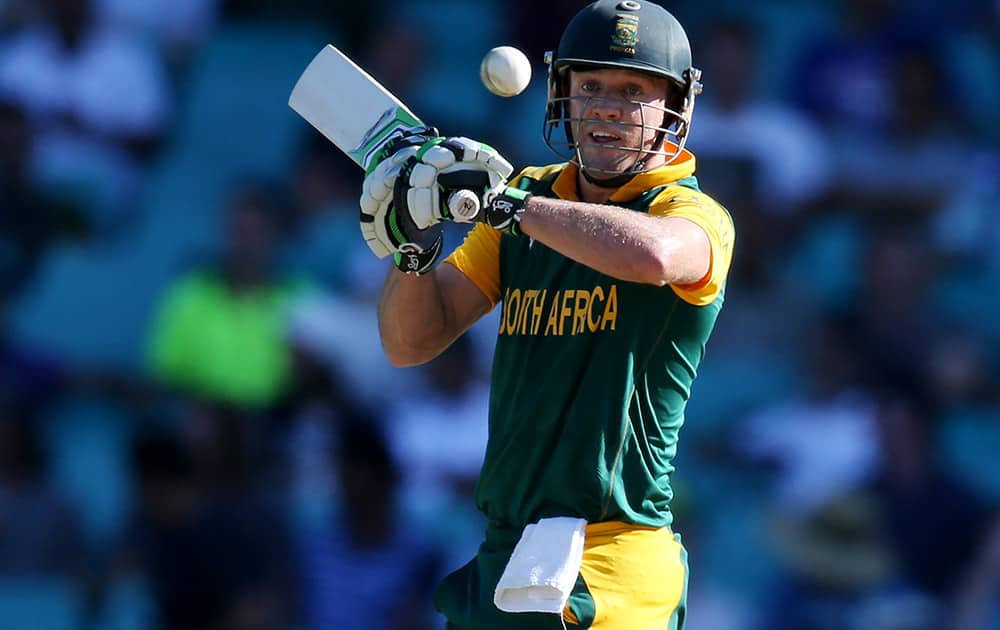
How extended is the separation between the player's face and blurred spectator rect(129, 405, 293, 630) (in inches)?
147

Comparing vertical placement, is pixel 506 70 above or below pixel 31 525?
above

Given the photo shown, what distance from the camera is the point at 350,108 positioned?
14.2 ft

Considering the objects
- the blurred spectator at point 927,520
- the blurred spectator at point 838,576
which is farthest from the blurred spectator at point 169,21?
the blurred spectator at point 927,520

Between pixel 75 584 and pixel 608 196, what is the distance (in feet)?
14.1

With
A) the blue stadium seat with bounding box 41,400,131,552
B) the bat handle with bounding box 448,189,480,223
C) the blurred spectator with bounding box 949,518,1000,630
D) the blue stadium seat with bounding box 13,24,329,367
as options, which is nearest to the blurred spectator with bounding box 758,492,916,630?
the blurred spectator with bounding box 949,518,1000,630

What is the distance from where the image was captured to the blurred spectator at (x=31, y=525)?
7.76 m

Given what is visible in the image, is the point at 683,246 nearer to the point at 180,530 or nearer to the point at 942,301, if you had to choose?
the point at 180,530

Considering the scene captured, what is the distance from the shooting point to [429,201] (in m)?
3.91

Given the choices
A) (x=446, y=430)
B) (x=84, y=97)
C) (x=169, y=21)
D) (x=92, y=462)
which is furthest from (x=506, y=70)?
(x=169, y=21)

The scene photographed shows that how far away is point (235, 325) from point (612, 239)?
463 centimetres

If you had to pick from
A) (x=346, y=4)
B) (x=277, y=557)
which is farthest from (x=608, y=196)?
(x=346, y=4)

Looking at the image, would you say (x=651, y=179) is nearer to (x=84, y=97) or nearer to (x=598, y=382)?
(x=598, y=382)

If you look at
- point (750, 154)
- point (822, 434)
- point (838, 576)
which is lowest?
point (838, 576)

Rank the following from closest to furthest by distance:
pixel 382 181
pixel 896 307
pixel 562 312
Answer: pixel 382 181
pixel 562 312
pixel 896 307
